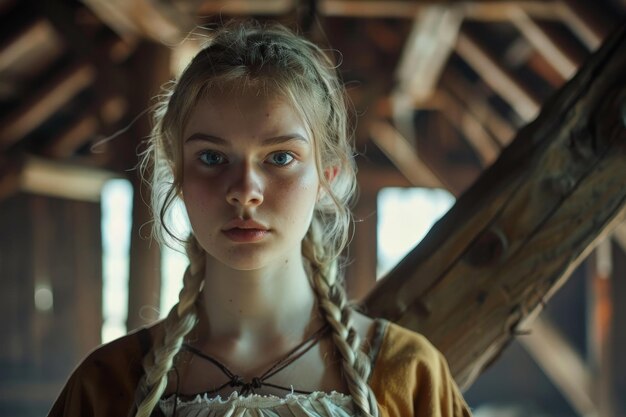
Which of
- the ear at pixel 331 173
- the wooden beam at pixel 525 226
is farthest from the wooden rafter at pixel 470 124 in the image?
the ear at pixel 331 173

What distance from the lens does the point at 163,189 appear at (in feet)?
4.37

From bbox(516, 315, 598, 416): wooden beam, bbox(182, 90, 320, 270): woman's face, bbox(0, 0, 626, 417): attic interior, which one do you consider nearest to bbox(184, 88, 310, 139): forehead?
bbox(182, 90, 320, 270): woman's face

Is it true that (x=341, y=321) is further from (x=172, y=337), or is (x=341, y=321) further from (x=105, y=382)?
(x=105, y=382)

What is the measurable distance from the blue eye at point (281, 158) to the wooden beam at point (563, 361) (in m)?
4.15

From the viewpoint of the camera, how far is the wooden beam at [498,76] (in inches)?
205

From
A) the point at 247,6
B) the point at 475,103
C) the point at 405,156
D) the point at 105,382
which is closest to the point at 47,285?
the point at 405,156

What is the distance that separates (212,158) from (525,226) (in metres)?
0.54

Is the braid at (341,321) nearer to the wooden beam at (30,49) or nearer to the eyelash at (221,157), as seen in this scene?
the eyelash at (221,157)

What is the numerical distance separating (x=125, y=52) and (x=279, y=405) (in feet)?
16.7

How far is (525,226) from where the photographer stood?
52.4 inches

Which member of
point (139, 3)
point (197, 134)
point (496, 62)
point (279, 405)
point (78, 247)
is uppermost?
point (78, 247)

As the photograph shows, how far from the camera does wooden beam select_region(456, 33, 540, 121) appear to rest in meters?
5.22

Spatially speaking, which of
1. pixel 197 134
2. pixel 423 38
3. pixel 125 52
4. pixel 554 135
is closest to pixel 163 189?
pixel 197 134

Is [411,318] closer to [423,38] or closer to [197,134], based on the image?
[197,134]
